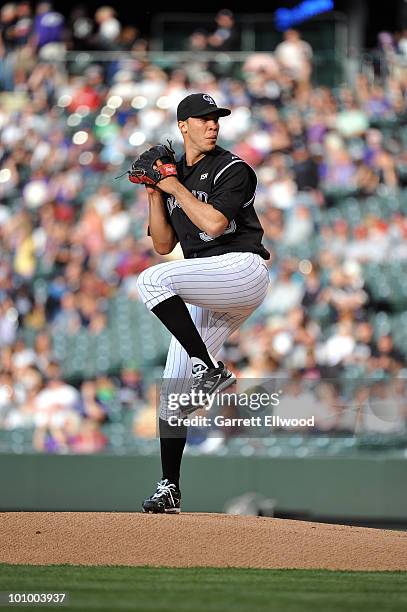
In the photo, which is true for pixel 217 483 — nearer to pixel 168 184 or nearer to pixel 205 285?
pixel 205 285

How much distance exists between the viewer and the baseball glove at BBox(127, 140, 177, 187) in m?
5.51

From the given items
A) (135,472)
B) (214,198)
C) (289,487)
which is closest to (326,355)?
(289,487)

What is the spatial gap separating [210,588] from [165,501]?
1.59 m

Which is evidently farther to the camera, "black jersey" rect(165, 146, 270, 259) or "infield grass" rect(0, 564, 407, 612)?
"black jersey" rect(165, 146, 270, 259)

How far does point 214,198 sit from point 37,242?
6869mm

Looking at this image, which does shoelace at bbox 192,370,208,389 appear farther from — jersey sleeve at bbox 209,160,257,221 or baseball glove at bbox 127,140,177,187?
baseball glove at bbox 127,140,177,187

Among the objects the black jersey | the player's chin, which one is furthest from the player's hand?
the player's chin

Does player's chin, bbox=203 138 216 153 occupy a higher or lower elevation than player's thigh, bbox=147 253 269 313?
higher

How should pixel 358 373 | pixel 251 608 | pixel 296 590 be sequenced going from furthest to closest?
pixel 358 373 < pixel 296 590 < pixel 251 608

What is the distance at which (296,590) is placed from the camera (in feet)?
14.0

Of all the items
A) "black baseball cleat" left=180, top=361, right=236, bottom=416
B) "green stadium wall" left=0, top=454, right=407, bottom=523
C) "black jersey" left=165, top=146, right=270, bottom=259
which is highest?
"black jersey" left=165, top=146, right=270, bottom=259

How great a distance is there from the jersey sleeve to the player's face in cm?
20

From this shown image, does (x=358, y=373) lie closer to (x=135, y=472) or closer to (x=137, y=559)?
(x=135, y=472)

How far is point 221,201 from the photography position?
5426mm
